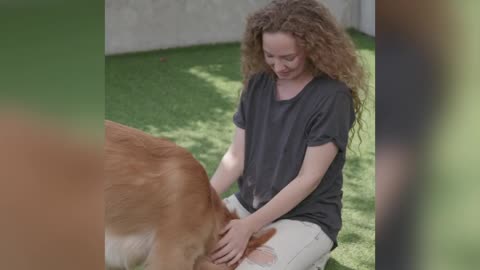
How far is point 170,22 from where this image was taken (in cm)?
845

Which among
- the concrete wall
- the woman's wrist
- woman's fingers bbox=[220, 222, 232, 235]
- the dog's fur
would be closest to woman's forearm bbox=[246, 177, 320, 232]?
the woman's wrist

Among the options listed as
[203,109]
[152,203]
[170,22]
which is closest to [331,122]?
[152,203]

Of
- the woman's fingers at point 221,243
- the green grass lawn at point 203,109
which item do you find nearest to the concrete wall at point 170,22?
the green grass lawn at point 203,109

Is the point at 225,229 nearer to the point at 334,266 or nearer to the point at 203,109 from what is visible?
the point at 334,266

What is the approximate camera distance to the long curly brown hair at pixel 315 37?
2.60m

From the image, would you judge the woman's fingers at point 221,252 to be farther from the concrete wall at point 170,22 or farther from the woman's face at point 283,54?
the concrete wall at point 170,22

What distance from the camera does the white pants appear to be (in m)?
2.52

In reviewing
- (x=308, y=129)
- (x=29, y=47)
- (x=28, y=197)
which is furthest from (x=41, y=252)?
(x=308, y=129)

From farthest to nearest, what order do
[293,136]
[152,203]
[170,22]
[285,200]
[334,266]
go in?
[170,22]
[334,266]
[293,136]
[285,200]
[152,203]

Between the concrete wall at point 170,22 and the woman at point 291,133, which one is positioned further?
the concrete wall at point 170,22

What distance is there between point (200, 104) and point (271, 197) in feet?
11.2

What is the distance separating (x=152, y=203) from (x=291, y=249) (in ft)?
1.88

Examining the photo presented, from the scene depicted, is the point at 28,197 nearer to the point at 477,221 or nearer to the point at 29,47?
the point at 29,47

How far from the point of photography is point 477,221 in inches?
27.4
